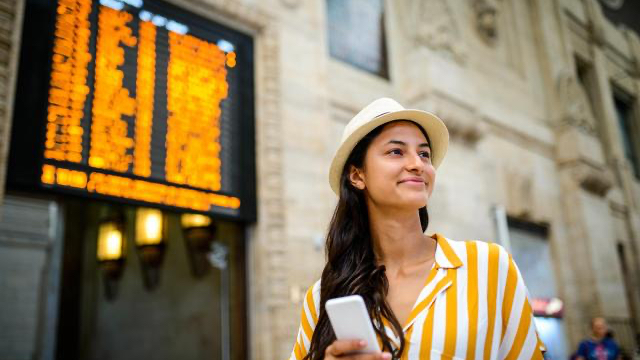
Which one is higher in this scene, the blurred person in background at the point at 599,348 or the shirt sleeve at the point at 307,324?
the shirt sleeve at the point at 307,324

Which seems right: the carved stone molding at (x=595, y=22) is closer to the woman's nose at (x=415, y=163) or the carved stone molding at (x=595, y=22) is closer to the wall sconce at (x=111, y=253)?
the wall sconce at (x=111, y=253)

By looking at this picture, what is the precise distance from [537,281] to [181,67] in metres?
8.09

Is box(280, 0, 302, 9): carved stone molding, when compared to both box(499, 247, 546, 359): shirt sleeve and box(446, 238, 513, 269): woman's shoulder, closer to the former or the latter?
box(446, 238, 513, 269): woman's shoulder

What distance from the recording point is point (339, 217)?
1.95 m

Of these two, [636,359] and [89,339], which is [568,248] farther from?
[89,339]

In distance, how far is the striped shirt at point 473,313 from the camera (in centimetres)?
144

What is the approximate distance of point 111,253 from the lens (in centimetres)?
821

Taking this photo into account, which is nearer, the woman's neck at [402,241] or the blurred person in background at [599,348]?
the woman's neck at [402,241]

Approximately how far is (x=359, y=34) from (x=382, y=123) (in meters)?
7.13

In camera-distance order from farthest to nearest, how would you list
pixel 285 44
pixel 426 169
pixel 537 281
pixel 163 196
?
pixel 537 281 < pixel 285 44 < pixel 163 196 < pixel 426 169

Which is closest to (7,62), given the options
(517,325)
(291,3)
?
(291,3)

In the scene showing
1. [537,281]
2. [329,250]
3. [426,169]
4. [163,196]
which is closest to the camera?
[426,169]

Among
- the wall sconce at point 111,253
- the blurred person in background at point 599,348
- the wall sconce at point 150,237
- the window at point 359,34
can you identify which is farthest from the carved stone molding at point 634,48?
the wall sconce at point 111,253

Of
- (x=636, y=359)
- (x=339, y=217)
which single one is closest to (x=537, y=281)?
(x=636, y=359)
